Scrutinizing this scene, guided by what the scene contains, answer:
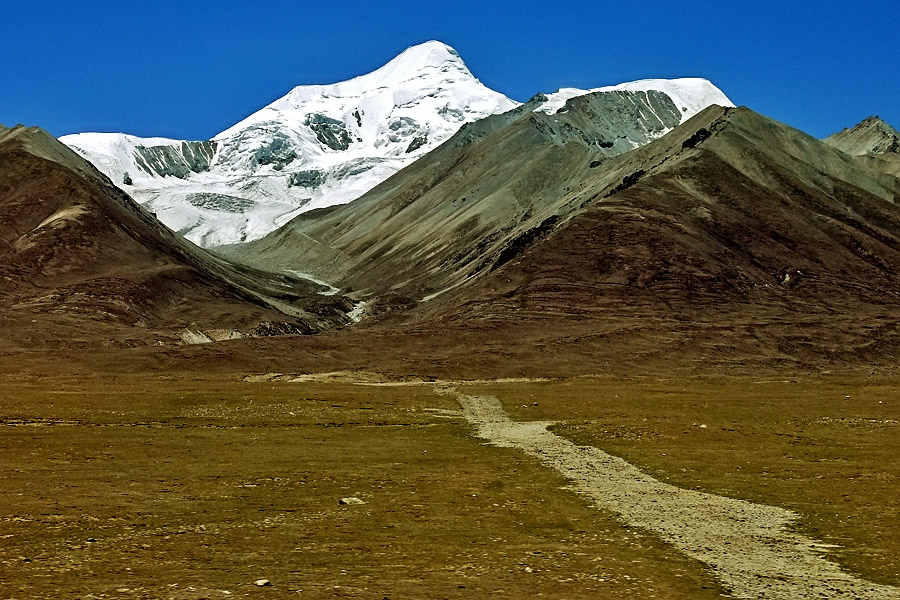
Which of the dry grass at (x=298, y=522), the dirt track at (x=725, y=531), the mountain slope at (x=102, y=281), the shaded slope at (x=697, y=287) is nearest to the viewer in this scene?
the dry grass at (x=298, y=522)

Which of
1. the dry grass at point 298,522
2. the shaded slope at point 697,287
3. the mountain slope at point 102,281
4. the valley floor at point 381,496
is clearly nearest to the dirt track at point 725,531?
the valley floor at point 381,496

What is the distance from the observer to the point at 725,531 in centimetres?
2508

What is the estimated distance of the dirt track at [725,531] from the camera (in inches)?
770

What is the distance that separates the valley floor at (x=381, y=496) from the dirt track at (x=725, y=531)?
0.55 m

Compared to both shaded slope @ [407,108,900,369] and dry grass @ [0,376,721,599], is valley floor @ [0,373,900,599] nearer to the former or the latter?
dry grass @ [0,376,721,599]

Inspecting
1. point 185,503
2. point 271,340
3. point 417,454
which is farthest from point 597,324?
point 185,503

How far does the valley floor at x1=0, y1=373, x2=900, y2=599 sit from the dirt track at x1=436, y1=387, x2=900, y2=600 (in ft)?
1.81

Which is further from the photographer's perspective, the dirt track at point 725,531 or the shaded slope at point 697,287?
the shaded slope at point 697,287

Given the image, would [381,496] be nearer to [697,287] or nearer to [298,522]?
[298,522]

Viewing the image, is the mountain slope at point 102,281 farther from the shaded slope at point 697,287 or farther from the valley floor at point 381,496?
the valley floor at point 381,496

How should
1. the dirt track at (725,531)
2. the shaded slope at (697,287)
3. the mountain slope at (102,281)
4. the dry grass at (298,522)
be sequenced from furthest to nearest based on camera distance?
the mountain slope at (102,281) < the shaded slope at (697,287) < the dirt track at (725,531) < the dry grass at (298,522)

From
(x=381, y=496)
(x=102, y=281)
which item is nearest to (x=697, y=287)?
(x=102, y=281)

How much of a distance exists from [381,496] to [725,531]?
10662mm

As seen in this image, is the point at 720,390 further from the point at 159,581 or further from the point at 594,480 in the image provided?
the point at 159,581
